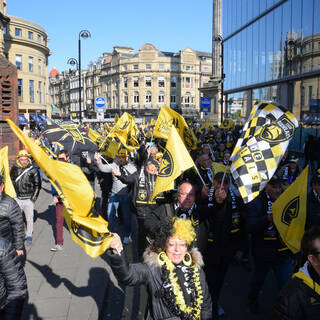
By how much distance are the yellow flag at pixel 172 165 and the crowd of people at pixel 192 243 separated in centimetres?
25

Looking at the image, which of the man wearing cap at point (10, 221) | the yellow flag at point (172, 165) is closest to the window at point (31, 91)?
the yellow flag at point (172, 165)

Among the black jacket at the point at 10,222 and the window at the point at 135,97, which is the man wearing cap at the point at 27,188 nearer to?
the black jacket at the point at 10,222

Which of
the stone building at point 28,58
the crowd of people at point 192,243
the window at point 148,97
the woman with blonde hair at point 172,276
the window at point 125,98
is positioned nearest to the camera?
the crowd of people at point 192,243

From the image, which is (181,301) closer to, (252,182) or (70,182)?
(70,182)

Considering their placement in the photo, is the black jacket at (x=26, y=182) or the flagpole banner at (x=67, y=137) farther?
the flagpole banner at (x=67, y=137)

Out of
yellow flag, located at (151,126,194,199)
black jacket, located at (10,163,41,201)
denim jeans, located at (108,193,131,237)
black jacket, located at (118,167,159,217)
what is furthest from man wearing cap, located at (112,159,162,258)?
black jacket, located at (10,163,41,201)

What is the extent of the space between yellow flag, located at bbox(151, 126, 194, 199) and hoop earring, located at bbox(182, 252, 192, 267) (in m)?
1.67

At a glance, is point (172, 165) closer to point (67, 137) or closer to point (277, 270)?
point (277, 270)

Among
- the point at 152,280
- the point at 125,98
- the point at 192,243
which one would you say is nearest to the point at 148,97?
the point at 125,98

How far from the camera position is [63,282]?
5371mm

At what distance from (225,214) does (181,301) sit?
5.17ft

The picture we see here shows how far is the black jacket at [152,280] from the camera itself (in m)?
2.67

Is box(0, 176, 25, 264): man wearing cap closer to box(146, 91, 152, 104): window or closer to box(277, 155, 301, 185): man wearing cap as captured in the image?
box(277, 155, 301, 185): man wearing cap

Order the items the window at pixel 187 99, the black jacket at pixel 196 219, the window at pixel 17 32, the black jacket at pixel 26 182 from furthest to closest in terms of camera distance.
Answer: the window at pixel 187 99 < the window at pixel 17 32 < the black jacket at pixel 26 182 < the black jacket at pixel 196 219
